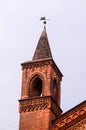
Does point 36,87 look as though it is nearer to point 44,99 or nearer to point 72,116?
point 44,99

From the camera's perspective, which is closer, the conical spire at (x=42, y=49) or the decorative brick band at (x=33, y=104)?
the decorative brick band at (x=33, y=104)

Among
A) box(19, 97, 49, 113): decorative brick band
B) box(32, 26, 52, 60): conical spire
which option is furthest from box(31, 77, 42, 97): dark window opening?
box(32, 26, 52, 60): conical spire

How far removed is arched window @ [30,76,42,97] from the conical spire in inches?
43.1

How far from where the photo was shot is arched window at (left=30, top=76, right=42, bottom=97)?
2573 cm

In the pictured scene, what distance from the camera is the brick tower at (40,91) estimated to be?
80.4ft

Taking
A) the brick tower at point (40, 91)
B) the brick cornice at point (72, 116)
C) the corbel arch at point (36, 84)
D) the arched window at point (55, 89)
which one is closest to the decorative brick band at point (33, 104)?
the brick tower at point (40, 91)

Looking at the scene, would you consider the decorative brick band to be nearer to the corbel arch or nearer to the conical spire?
the corbel arch

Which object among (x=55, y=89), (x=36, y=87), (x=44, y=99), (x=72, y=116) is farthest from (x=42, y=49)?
(x=72, y=116)

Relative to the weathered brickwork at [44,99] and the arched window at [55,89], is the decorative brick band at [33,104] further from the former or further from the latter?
the arched window at [55,89]

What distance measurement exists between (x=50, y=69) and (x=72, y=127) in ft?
10.8

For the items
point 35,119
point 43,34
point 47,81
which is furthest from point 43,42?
point 35,119

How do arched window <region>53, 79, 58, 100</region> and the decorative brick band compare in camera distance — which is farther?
arched window <region>53, 79, 58, 100</region>

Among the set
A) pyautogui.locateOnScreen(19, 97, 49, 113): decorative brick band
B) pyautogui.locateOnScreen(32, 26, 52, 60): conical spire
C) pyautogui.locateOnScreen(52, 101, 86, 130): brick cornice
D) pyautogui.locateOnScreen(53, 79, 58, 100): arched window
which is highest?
pyautogui.locateOnScreen(32, 26, 52, 60): conical spire

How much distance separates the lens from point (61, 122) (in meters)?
24.0
